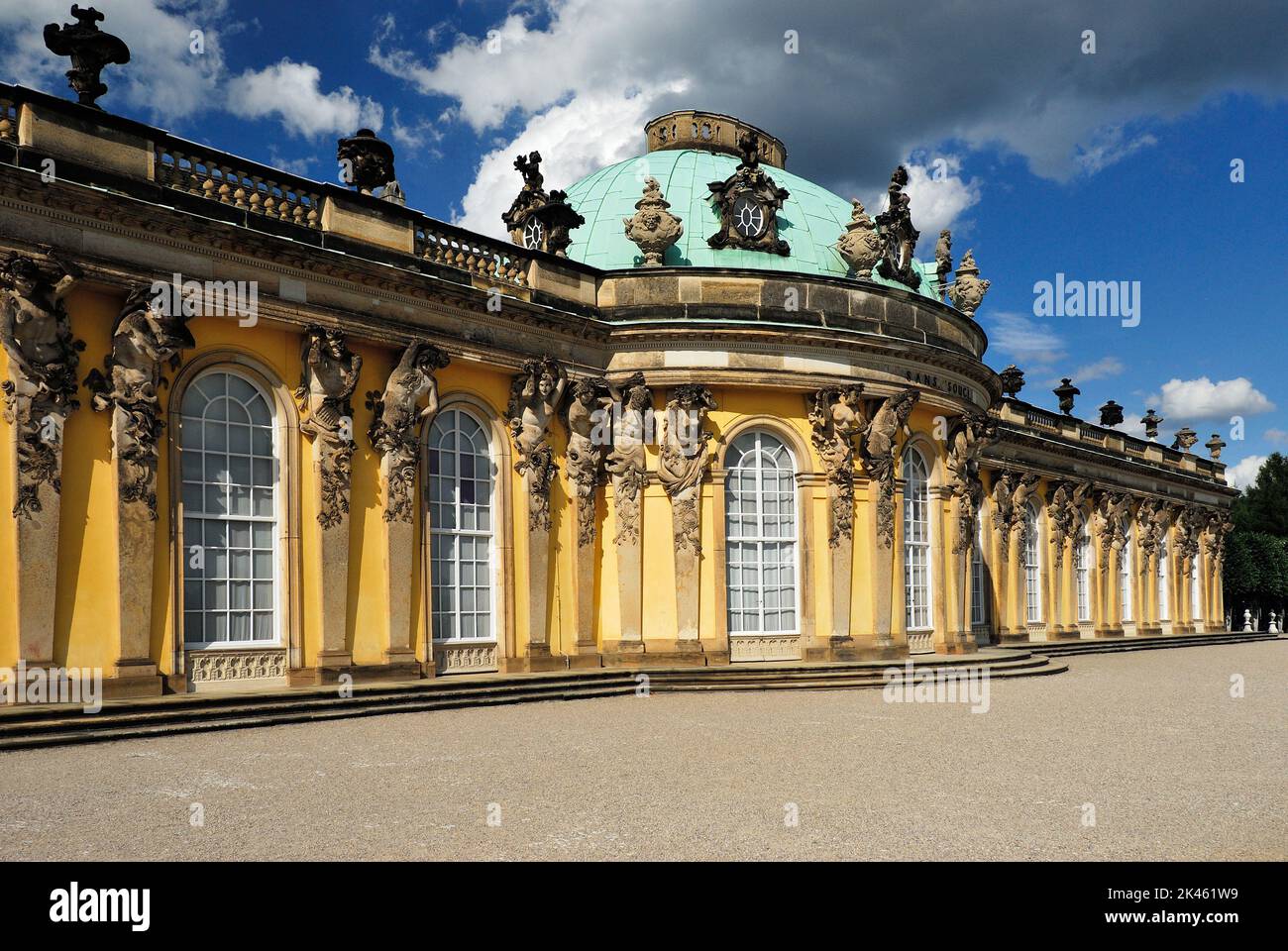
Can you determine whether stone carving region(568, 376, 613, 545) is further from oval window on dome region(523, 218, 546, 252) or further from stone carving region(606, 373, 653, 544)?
oval window on dome region(523, 218, 546, 252)

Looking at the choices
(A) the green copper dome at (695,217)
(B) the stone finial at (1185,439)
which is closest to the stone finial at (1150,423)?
(B) the stone finial at (1185,439)

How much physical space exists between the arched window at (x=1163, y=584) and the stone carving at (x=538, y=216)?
34.4 m

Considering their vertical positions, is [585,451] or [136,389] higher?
[136,389]

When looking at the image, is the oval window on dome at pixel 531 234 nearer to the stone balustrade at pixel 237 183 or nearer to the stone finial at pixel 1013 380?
the stone balustrade at pixel 237 183

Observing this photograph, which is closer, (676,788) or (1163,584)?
(676,788)

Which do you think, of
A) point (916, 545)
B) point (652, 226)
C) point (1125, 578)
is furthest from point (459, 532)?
point (1125, 578)

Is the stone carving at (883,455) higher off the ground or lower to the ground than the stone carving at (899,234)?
lower

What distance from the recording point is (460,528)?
1975 cm

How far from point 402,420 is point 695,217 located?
34.6 feet

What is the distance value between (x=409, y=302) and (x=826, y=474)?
9.38 meters

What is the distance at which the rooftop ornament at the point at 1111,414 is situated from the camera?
161ft

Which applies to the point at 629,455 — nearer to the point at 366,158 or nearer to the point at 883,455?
the point at 883,455

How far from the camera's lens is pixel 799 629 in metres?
22.9

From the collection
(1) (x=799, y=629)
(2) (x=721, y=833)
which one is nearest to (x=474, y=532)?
(1) (x=799, y=629)
